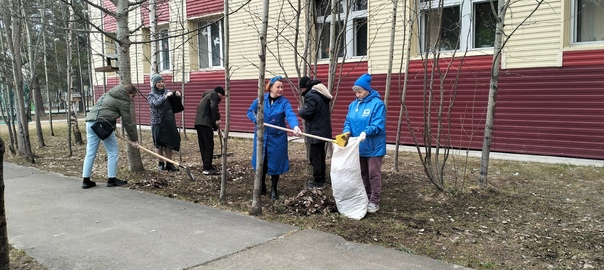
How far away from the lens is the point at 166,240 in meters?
4.51

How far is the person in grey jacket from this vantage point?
22.5ft

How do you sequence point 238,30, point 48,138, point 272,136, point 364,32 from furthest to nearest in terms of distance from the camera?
1. point 48,138
2. point 238,30
3. point 364,32
4. point 272,136

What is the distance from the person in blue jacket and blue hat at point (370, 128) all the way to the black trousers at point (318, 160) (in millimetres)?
915

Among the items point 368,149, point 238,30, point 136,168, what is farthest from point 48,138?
point 368,149

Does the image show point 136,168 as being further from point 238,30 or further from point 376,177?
point 238,30

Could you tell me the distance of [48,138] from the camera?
1620 cm

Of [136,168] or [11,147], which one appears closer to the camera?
[136,168]

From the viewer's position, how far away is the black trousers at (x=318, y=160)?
635cm

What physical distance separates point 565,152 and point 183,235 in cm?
699

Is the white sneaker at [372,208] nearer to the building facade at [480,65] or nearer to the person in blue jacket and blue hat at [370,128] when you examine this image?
the person in blue jacket and blue hat at [370,128]

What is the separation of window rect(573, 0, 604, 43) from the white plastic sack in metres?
5.57

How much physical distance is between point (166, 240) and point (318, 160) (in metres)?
2.56

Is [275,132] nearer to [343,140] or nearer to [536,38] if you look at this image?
[343,140]

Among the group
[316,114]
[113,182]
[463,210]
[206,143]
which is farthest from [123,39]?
[463,210]
